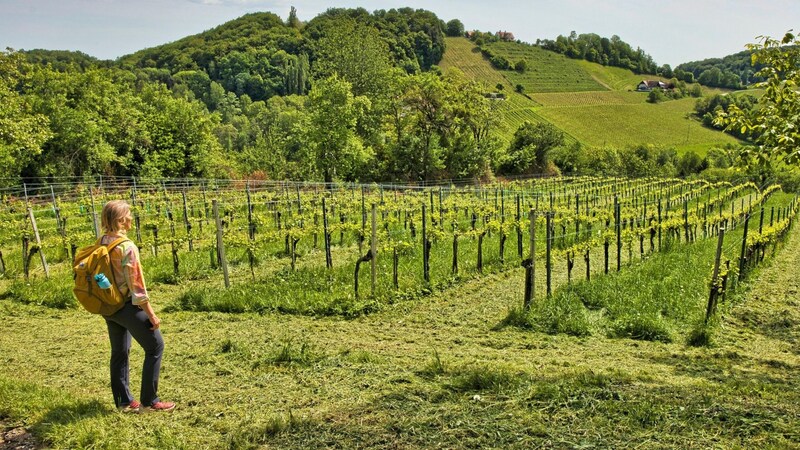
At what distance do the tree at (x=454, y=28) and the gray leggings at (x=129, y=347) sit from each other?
12230cm

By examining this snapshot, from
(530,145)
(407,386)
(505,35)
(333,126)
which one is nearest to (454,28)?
(505,35)

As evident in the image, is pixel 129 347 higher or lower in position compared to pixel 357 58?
lower

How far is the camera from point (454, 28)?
118 meters

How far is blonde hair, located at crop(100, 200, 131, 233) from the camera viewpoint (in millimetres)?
4047

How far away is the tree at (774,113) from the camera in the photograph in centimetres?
629

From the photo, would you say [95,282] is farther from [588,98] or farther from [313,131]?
[588,98]

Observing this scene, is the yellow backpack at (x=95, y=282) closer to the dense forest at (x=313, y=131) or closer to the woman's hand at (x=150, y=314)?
the woman's hand at (x=150, y=314)

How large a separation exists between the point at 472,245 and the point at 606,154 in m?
43.2

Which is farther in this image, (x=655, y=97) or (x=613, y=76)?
(x=613, y=76)

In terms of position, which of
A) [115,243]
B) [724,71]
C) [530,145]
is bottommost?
[115,243]

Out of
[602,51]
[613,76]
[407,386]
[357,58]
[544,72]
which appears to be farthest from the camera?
[602,51]

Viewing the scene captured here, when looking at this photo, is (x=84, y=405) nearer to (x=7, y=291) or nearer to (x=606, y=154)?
(x=7, y=291)

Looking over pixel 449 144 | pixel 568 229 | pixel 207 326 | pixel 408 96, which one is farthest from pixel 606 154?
pixel 207 326

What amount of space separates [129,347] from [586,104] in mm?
86006
